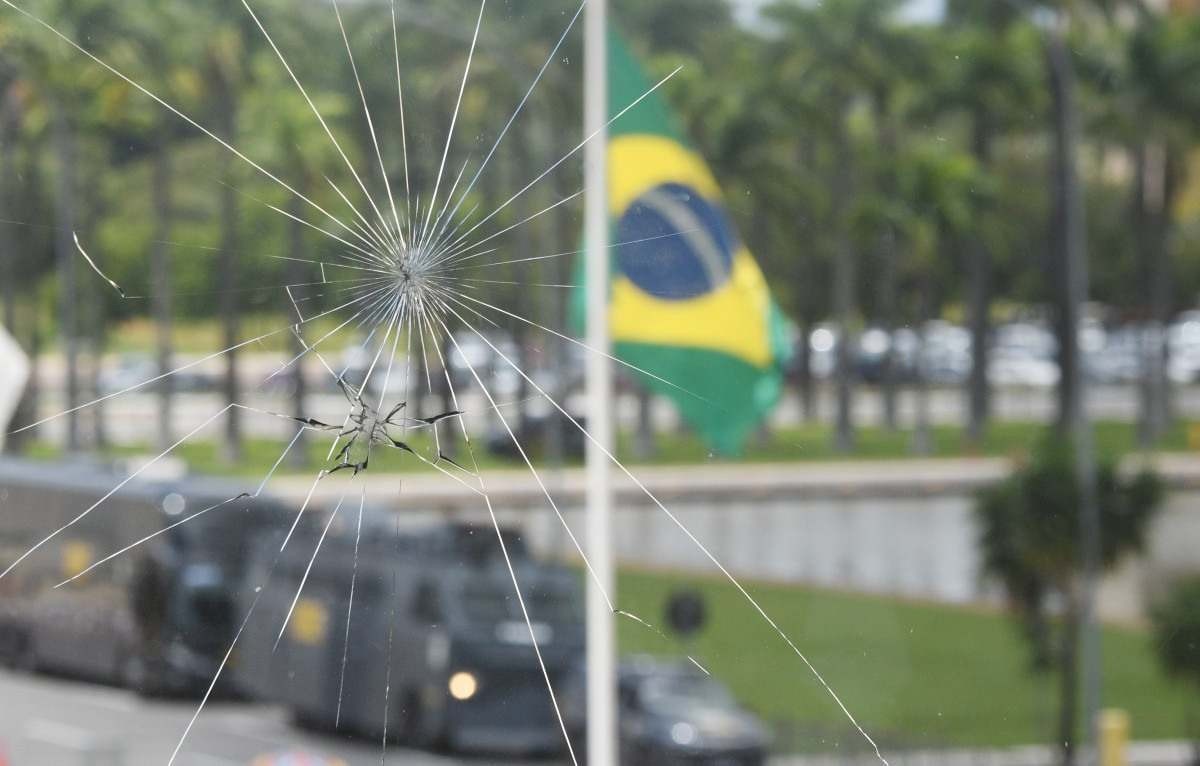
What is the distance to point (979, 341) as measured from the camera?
2500 millimetres

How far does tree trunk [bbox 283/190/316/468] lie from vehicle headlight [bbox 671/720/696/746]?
1.39 metres

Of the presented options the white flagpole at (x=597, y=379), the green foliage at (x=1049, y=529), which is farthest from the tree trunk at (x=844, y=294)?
the green foliage at (x=1049, y=529)

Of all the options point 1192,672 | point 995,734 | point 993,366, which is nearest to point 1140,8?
point 993,366

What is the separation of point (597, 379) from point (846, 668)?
28 cm

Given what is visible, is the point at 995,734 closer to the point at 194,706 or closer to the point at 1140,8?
the point at 194,706

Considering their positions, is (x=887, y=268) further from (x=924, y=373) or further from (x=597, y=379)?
(x=924, y=373)

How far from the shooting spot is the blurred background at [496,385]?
1.04 meters

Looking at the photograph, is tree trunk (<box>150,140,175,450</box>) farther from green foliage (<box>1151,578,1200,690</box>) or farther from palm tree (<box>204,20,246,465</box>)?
green foliage (<box>1151,578,1200,690</box>)

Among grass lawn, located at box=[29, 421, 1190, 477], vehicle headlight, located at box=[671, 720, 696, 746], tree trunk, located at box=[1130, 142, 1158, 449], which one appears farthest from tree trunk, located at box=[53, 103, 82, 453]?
tree trunk, located at box=[1130, 142, 1158, 449]

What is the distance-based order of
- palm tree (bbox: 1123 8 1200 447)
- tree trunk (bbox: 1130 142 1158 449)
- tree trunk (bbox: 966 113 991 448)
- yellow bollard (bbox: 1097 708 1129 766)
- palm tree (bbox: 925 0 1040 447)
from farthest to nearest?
tree trunk (bbox: 1130 142 1158 449), palm tree (bbox: 1123 8 1200 447), yellow bollard (bbox: 1097 708 1129 766), tree trunk (bbox: 966 113 991 448), palm tree (bbox: 925 0 1040 447)

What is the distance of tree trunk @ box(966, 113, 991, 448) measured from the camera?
220 centimetres

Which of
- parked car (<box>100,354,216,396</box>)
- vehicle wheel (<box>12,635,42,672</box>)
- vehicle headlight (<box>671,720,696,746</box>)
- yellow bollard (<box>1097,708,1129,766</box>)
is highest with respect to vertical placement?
parked car (<box>100,354,216,396</box>)

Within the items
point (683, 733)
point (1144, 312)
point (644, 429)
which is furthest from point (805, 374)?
point (1144, 312)

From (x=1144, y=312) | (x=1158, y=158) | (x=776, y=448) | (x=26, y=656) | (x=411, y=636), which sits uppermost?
(x=1158, y=158)
